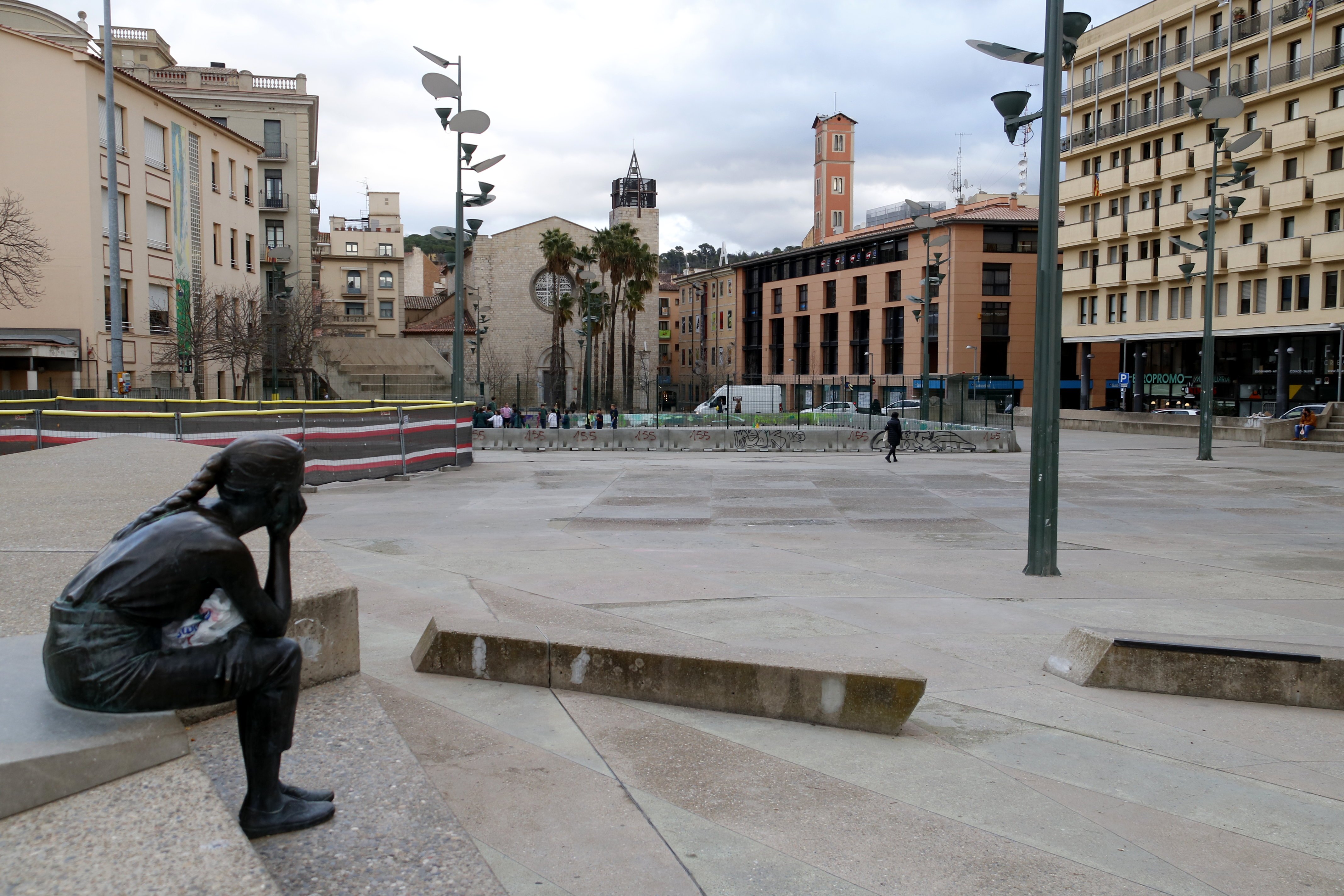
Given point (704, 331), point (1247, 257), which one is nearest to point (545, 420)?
point (1247, 257)

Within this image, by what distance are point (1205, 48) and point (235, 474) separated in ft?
181

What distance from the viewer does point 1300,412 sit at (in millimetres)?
36938

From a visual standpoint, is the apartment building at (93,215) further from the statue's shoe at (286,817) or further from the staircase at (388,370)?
the statue's shoe at (286,817)

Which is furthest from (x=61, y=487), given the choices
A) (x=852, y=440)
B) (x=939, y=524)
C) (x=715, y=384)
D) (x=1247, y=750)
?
(x=715, y=384)

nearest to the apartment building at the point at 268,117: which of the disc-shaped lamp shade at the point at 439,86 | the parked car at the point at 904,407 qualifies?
the parked car at the point at 904,407

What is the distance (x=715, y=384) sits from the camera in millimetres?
87562

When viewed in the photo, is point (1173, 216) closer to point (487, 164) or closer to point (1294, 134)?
point (1294, 134)

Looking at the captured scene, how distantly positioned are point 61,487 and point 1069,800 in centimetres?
703

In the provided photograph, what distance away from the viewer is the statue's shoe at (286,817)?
10.1 feet

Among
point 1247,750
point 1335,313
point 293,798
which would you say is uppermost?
point 1335,313

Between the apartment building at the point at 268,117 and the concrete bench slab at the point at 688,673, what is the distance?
165 feet

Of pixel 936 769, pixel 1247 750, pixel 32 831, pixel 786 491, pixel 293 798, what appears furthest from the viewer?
pixel 786 491

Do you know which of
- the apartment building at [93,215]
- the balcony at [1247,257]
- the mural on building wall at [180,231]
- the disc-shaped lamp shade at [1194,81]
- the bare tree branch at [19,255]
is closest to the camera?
the disc-shaped lamp shade at [1194,81]

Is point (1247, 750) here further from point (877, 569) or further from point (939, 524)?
point (939, 524)
